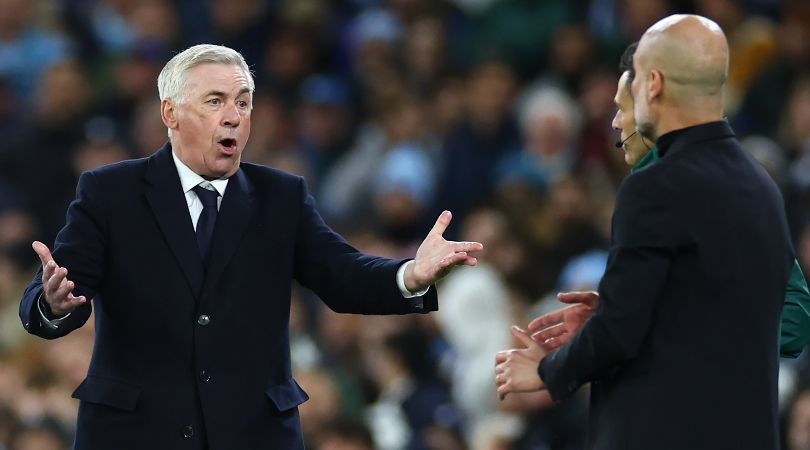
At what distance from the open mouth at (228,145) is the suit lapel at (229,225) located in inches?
3.8

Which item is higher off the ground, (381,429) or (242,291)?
(242,291)

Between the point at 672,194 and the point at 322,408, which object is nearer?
the point at 672,194

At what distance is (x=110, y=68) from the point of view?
33.9ft

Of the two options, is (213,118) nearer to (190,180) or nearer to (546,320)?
(190,180)

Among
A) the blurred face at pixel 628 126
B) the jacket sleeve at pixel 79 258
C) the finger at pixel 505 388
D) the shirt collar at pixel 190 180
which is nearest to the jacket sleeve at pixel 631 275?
the finger at pixel 505 388

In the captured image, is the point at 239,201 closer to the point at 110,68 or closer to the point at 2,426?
the point at 2,426

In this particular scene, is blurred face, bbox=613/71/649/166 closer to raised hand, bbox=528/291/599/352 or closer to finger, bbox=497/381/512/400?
raised hand, bbox=528/291/599/352

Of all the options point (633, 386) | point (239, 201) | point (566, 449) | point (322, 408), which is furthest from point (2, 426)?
point (633, 386)

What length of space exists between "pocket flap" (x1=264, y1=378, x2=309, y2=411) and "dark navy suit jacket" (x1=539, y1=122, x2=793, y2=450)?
0.83m

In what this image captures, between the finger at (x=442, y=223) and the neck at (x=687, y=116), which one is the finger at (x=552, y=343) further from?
the neck at (x=687, y=116)

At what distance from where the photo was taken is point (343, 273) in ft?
13.9

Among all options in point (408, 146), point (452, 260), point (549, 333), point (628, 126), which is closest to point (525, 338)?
point (549, 333)

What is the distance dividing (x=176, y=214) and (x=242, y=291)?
10.0 inches

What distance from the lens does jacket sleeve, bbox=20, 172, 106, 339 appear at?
13.3 feet
